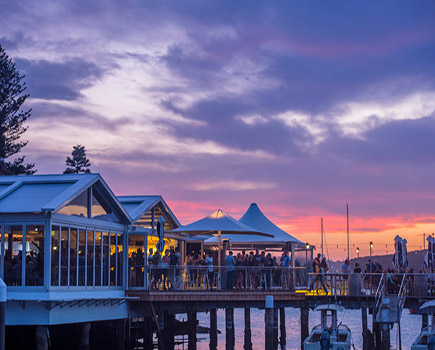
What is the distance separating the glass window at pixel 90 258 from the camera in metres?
31.1

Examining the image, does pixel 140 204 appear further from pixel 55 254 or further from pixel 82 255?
pixel 55 254

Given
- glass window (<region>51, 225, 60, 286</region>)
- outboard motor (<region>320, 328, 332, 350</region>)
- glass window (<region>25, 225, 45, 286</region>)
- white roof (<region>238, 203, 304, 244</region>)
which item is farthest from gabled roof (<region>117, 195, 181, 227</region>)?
outboard motor (<region>320, 328, 332, 350</region>)

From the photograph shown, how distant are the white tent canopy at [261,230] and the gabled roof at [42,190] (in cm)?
1256

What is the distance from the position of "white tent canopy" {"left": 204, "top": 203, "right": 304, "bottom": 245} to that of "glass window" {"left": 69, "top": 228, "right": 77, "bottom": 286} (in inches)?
506

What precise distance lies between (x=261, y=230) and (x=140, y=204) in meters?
9.15

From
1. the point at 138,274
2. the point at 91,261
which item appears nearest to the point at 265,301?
the point at 138,274

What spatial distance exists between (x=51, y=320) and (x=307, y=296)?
41.6 ft

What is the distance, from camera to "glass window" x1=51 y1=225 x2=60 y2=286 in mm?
28250

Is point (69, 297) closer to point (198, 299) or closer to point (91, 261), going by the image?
point (91, 261)

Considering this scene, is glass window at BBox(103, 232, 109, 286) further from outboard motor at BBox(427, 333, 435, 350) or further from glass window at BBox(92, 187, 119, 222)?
outboard motor at BBox(427, 333, 435, 350)

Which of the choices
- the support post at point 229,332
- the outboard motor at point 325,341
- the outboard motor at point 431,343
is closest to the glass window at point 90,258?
the support post at point 229,332

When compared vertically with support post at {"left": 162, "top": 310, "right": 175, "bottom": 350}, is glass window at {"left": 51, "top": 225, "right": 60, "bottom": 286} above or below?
above

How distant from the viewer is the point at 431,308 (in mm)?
32156

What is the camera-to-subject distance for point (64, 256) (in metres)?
29.1
